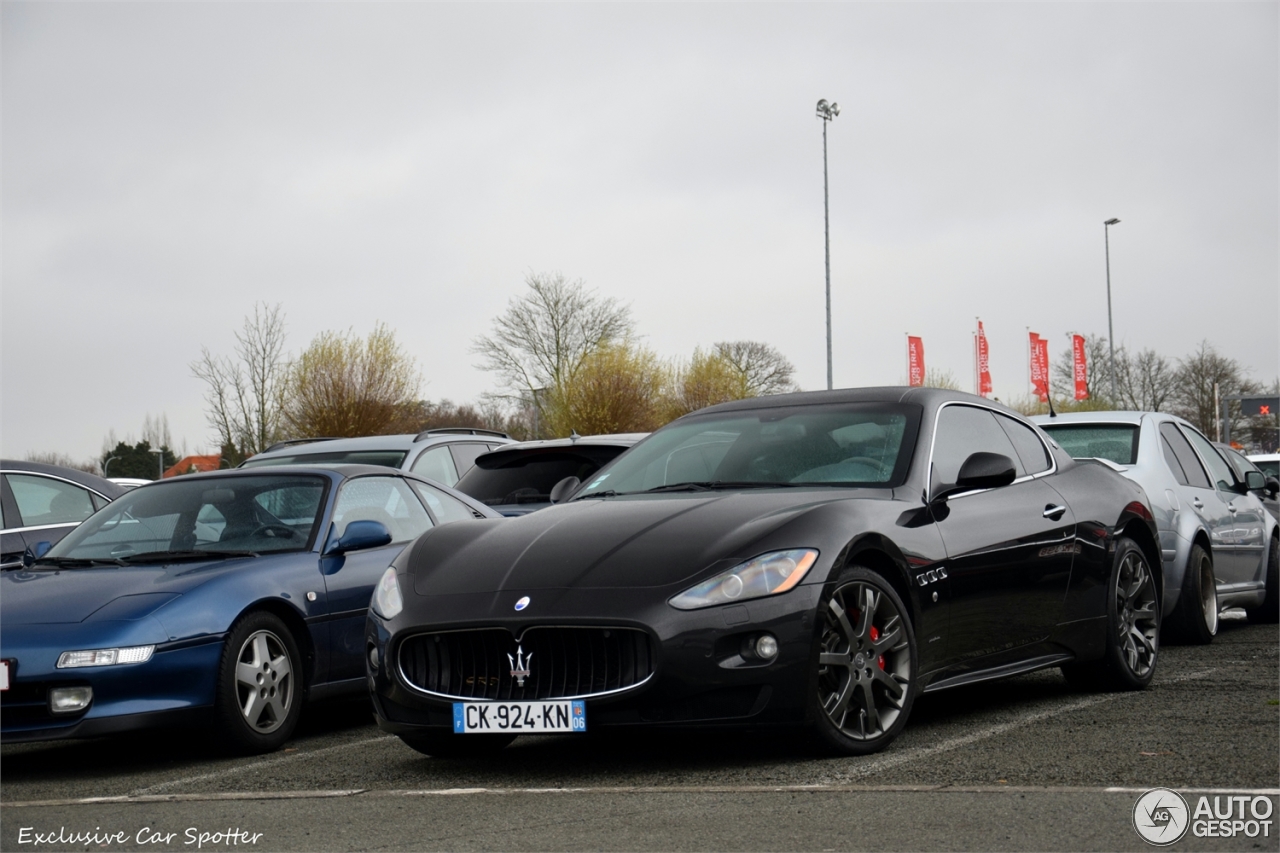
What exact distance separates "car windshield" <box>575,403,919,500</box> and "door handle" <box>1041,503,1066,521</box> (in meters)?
0.88

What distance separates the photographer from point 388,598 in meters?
6.08

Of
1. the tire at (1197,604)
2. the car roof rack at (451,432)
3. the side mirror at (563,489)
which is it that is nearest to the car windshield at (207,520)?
the side mirror at (563,489)

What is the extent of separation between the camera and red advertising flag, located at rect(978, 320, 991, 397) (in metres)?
55.5

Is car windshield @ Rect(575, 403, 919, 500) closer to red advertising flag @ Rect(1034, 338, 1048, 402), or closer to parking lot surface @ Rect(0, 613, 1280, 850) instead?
parking lot surface @ Rect(0, 613, 1280, 850)

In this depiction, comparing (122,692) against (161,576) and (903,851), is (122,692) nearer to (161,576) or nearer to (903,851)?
(161,576)

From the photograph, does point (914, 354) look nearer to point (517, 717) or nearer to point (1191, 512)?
point (1191, 512)

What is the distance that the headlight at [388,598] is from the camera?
19.5 feet

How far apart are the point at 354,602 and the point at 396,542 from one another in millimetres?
653

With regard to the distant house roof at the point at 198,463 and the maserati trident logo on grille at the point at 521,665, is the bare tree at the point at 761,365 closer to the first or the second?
the distant house roof at the point at 198,463

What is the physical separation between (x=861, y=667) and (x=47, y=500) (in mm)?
6924

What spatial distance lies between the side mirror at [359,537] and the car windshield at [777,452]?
1252mm

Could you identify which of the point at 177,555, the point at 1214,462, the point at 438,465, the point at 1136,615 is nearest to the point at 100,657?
the point at 177,555

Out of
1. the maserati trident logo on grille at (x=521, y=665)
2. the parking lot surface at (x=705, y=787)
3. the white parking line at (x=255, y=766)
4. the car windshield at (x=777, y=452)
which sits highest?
the car windshield at (x=777, y=452)

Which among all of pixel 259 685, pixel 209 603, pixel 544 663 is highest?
pixel 209 603
